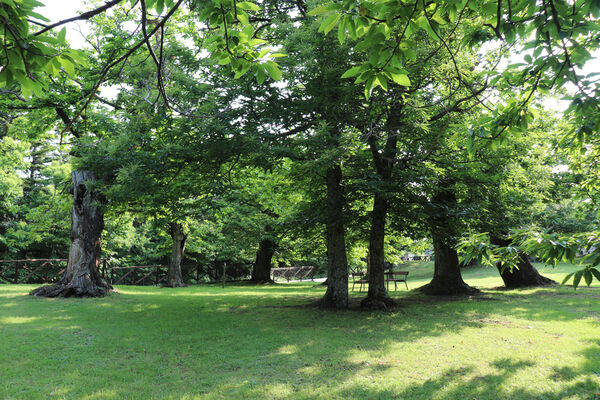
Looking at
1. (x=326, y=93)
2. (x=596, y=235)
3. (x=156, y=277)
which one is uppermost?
(x=326, y=93)

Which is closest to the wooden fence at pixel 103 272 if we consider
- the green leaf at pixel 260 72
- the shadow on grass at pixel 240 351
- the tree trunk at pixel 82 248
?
the tree trunk at pixel 82 248

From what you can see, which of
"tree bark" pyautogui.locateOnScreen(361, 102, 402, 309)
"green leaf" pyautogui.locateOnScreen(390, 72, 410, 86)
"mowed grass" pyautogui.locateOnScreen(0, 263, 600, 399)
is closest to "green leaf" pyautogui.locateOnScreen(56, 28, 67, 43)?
"green leaf" pyautogui.locateOnScreen(390, 72, 410, 86)

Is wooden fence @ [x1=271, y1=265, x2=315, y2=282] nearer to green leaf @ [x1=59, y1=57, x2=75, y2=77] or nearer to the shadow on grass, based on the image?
the shadow on grass

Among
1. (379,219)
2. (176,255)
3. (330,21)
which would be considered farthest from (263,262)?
(330,21)

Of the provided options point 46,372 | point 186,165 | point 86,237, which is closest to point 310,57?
point 186,165

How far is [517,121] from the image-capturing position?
10.1 ft

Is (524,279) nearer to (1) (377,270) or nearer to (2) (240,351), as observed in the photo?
(1) (377,270)

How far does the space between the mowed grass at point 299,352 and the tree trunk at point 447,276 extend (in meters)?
3.19

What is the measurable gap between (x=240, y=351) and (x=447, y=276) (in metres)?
10.3

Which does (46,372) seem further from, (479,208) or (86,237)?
(479,208)

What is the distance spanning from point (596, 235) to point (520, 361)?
3535mm

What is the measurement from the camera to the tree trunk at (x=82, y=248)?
12125 millimetres

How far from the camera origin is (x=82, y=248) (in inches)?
480

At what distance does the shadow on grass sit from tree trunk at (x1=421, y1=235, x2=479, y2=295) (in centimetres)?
255
